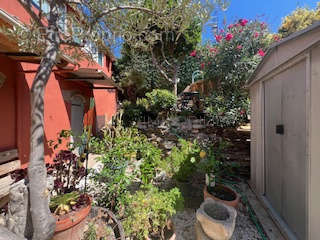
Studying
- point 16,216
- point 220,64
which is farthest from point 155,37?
point 16,216

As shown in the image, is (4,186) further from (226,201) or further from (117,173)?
(226,201)

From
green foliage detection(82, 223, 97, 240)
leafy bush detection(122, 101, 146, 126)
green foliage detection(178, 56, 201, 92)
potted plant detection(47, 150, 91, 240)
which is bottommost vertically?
green foliage detection(82, 223, 97, 240)

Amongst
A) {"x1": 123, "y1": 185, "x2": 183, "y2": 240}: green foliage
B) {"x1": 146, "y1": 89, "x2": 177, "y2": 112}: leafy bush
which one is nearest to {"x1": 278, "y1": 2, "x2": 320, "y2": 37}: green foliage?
{"x1": 146, "y1": 89, "x2": 177, "y2": 112}: leafy bush

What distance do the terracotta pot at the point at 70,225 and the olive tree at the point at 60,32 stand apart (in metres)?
0.11

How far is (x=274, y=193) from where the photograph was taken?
96.1 inches

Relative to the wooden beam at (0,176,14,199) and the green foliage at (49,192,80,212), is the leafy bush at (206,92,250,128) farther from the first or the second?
the wooden beam at (0,176,14,199)

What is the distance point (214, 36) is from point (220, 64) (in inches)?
39.8

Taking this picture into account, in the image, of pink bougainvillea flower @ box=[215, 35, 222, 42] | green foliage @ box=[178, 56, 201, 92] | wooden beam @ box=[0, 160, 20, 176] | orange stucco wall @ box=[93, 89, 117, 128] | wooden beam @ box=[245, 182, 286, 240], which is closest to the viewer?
wooden beam @ box=[245, 182, 286, 240]

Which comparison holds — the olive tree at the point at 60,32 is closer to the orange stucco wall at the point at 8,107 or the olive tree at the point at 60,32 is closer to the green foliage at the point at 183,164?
the orange stucco wall at the point at 8,107

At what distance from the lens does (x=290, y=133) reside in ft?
6.49

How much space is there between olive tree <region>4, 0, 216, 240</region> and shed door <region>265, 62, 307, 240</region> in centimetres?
160

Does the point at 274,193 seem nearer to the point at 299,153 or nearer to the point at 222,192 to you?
the point at 222,192

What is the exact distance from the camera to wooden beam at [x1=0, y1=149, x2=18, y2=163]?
7.95 feet

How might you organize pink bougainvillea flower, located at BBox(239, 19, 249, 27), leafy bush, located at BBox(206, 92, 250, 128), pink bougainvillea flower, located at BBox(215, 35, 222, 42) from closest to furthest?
leafy bush, located at BBox(206, 92, 250, 128) → pink bougainvillea flower, located at BBox(239, 19, 249, 27) → pink bougainvillea flower, located at BBox(215, 35, 222, 42)
